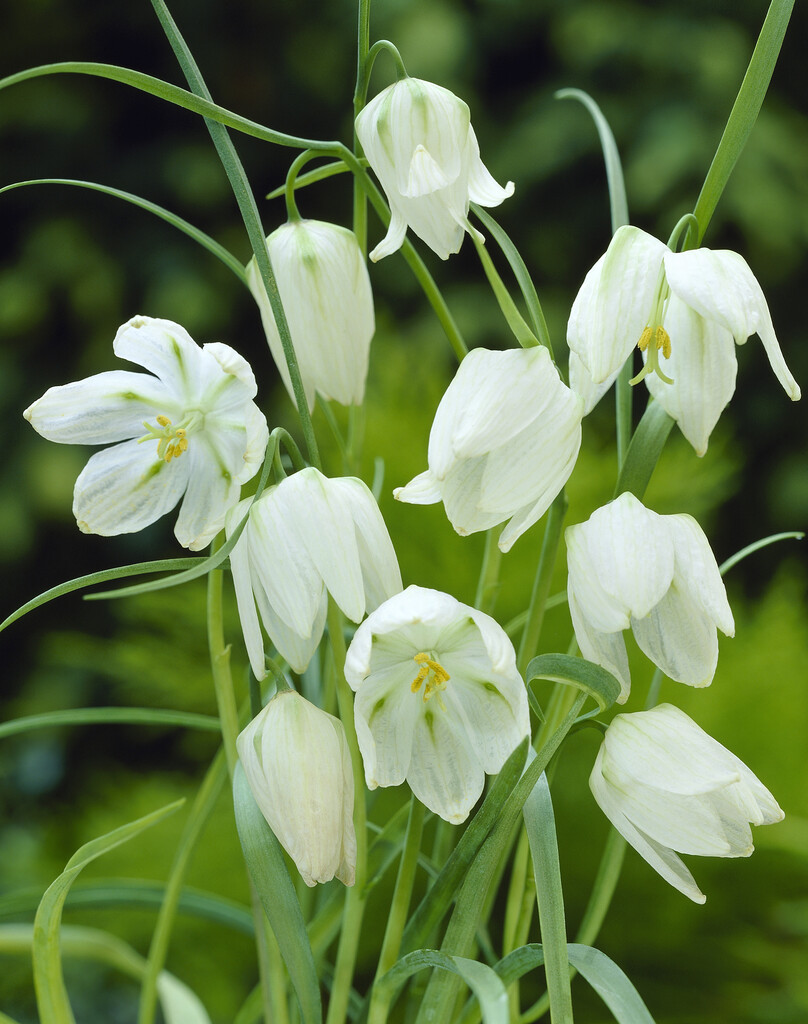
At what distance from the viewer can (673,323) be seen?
0.97ft

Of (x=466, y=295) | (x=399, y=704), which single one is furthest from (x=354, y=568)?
(x=466, y=295)

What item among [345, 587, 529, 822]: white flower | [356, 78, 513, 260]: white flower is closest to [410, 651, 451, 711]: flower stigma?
[345, 587, 529, 822]: white flower

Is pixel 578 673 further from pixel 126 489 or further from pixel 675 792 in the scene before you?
pixel 126 489

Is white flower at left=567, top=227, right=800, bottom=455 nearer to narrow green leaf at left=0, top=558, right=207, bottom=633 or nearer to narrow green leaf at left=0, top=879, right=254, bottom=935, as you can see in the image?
narrow green leaf at left=0, top=558, right=207, bottom=633

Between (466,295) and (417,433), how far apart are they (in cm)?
40

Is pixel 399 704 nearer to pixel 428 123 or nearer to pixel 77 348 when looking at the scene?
pixel 428 123

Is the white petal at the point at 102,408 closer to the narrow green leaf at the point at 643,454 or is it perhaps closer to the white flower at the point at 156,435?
the white flower at the point at 156,435

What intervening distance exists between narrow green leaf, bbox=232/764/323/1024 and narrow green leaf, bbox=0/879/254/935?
152 mm

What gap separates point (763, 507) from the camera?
1130mm

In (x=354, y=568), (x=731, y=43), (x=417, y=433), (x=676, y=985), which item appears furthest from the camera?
(x=731, y=43)

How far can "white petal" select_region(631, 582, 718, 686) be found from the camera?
0.90 ft

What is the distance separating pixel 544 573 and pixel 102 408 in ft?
0.48

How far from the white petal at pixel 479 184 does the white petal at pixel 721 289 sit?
0.07 metres

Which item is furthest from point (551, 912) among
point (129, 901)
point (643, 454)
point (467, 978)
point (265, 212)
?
point (265, 212)
